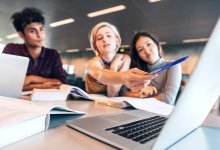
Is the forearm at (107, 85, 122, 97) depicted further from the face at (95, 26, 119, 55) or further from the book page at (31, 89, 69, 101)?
the book page at (31, 89, 69, 101)

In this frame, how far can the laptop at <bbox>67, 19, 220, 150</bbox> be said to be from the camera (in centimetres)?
21

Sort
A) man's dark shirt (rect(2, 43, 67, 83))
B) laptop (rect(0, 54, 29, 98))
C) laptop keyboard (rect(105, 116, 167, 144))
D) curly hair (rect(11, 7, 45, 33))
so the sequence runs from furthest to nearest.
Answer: curly hair (rect(11, 7, 45, 33)), man's dark shirt (rect(2, 43, 67, 83)), laptop (rect(0, 54, 29, 98)), laptop keyboard (rect(105, 116, 167, 144))

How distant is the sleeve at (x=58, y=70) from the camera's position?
165 cm

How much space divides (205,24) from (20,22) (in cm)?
193

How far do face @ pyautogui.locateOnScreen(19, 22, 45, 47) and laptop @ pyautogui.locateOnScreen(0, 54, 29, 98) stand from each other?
123cm

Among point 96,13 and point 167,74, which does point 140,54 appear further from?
point 96,13

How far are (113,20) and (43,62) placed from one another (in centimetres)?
86

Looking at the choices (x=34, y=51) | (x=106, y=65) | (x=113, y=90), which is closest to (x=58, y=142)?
(x=113, y=90)

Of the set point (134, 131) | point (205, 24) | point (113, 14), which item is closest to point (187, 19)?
point (205, 24)

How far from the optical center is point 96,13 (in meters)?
1.96

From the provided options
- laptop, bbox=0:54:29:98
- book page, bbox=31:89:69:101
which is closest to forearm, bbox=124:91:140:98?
book page, bbox=31:89:69:101

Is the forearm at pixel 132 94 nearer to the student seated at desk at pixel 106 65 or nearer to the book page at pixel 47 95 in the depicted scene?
the student seated at desk at pixel 106 65

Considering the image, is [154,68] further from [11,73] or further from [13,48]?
[13,48]

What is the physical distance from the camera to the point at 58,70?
1742 millimetres
